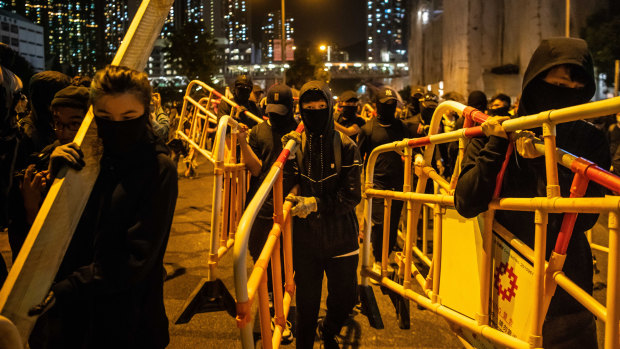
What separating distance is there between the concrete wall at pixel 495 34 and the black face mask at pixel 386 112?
28853 millimetres

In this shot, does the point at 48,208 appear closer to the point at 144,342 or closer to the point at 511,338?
the point at 144,342

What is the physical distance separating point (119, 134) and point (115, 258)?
535 millimetres

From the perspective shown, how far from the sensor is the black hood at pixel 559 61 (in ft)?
7.04

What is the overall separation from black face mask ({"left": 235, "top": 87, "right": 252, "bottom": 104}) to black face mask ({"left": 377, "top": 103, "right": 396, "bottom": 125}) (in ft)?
7.85

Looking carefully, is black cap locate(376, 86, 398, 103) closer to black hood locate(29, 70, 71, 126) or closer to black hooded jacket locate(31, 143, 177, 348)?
black hood locate(29, 70, 71, 126)

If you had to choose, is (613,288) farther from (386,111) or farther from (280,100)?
(386,111)

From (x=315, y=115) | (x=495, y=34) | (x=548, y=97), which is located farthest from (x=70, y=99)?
(x=495, y=34)

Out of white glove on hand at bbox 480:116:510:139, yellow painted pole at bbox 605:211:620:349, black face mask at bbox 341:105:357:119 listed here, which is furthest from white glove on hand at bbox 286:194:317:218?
black face mask at bbox 341:105:357:119

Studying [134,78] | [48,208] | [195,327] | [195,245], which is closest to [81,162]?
[48,208]

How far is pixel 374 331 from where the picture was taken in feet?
14.2

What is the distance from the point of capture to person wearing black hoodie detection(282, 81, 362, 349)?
3.41 metres

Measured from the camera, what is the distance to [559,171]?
7.30 feet

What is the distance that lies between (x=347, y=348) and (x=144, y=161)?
2.60 meters

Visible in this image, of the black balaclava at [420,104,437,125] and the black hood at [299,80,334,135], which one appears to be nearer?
the black hood at [299,80,334,135]
